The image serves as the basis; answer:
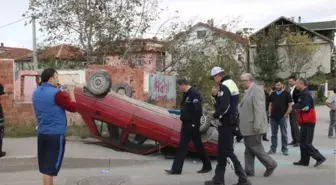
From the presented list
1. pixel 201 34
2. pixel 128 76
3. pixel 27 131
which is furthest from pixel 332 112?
pixel 27 131

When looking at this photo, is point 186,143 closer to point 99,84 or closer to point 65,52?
point 99,84

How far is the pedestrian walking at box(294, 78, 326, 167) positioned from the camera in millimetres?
7750

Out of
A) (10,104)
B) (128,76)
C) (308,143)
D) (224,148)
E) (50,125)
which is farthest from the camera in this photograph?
(128,76)

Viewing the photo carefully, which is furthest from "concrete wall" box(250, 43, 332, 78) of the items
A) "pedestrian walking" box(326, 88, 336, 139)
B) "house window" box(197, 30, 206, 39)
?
"pedestrian walking" box(326, 88, 336, 139)

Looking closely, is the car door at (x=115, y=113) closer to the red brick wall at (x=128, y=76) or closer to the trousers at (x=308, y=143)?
the trousers at (x=308, y=143)

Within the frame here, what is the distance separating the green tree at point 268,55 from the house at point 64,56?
2637cm

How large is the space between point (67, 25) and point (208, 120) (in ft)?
39.1

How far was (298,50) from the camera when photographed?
44.4 metres

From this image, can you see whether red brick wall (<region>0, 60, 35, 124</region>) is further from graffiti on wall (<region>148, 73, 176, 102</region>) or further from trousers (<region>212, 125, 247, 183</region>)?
trousers (<region>212, 125, 247, 183</region>)

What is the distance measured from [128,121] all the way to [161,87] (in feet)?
27.6

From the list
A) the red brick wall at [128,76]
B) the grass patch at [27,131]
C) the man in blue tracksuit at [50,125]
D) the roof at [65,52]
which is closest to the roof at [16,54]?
the roof at [65,52]

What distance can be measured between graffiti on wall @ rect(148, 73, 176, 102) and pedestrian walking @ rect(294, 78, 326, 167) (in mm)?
8177

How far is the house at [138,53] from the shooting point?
731 inches

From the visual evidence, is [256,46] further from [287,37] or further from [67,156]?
[67,156]
